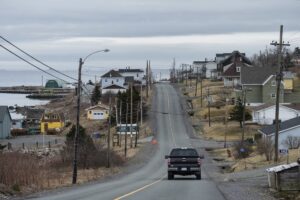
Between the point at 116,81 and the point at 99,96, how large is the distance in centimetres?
2873

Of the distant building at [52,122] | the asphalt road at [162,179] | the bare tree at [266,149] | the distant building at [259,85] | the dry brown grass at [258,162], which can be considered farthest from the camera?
the distant building at [52,122]

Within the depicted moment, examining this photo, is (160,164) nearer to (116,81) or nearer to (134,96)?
(134,96)

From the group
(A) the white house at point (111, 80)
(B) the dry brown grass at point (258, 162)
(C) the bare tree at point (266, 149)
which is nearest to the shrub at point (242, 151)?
(B) the dry brown grass at point (258, 162)

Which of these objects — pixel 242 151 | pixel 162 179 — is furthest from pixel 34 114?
pixel 162 179

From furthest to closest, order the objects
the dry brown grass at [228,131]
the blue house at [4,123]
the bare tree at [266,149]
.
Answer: the blue house at [4,123], the dry brown grass at [228,131], the bare tree at [266,149]

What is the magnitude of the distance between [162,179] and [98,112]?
94478 millimetres

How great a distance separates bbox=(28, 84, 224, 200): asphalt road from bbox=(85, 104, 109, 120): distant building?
10.3 meters

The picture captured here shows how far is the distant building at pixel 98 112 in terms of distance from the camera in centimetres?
A: 13475

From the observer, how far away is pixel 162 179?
1650 inches

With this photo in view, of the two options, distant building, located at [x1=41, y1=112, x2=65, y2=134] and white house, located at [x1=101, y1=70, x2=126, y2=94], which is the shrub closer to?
distant building, located at [x1=41, y1=112, x2=65, y2=134]

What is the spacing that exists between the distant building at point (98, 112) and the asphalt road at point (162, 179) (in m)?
10.3

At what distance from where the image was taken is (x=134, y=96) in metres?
124

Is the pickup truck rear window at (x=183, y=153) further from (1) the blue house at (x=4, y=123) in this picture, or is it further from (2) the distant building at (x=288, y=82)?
(2) the distant building at (x=288, y=82)

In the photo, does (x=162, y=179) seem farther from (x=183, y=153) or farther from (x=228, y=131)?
(x=228, y=131)
